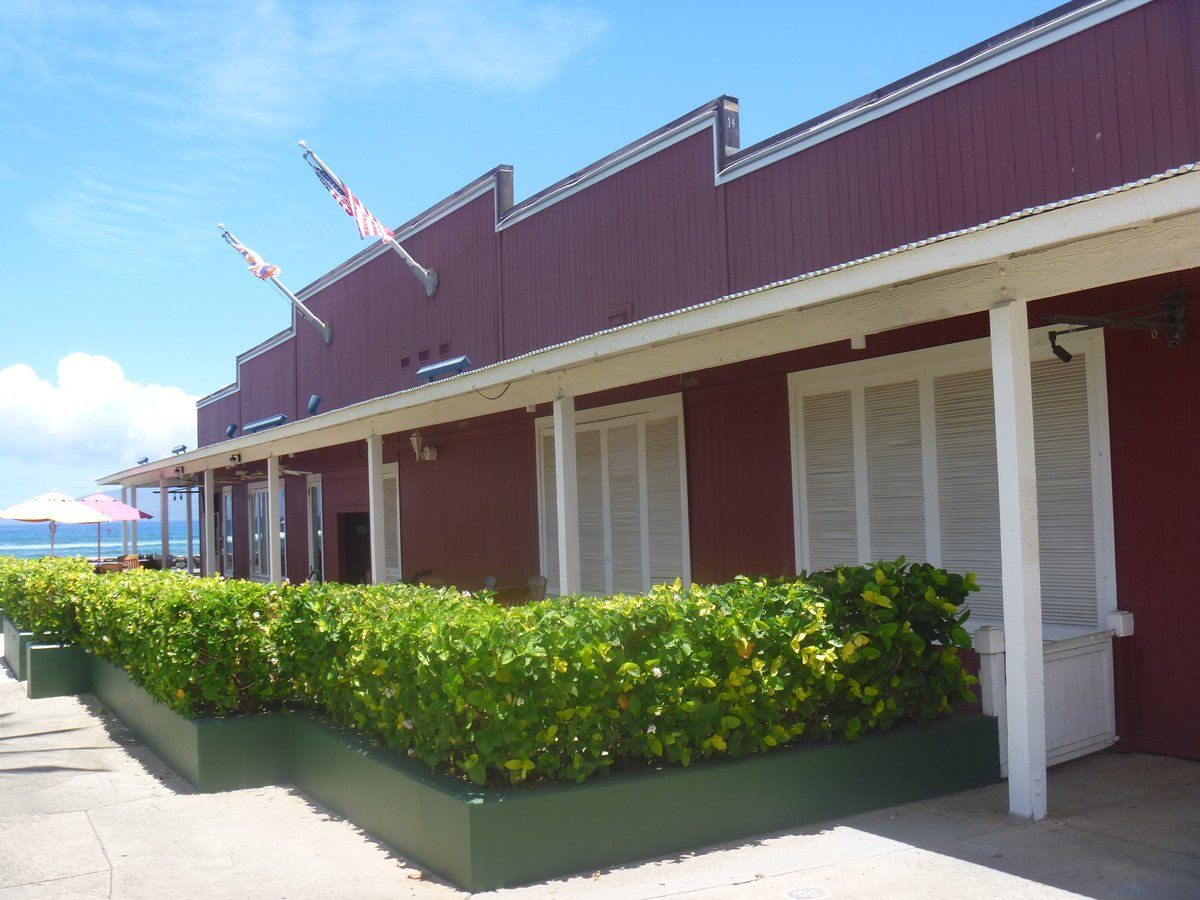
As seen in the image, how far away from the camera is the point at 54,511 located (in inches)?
734

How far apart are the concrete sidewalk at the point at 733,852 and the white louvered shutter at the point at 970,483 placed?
145 centimetres


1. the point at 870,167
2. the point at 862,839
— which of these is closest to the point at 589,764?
the point at 862,839

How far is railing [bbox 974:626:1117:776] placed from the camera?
5898 millimetres

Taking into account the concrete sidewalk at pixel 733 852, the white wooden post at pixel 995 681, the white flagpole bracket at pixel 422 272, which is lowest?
the concrete sidewalk at pixel 733 852

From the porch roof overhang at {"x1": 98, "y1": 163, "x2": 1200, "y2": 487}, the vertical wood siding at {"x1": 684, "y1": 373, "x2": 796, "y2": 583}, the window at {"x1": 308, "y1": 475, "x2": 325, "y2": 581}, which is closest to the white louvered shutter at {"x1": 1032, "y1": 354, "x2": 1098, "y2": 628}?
the porch roof overhang at {"x1": 98, "y1": 163, "x2": 1200, "y2": 487}

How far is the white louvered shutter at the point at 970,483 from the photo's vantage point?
23.7ft

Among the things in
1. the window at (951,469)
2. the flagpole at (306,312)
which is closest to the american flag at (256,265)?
the flagpole at (306,312)

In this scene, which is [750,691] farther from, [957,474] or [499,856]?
[957,474]

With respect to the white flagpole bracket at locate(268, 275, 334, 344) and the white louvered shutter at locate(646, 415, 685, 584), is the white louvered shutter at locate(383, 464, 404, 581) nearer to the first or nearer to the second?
the white flagpole bracket at locate(268, 275, 334, 344)

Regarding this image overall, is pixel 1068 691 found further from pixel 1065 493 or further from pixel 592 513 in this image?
pixel 592 513

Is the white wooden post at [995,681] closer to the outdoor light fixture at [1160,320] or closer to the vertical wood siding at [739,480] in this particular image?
the outdoor light fixture at [1160,320]

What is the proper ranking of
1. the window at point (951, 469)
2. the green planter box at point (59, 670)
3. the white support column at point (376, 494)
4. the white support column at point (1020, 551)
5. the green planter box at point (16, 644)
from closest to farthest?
1. the white support column at point (1020, 551)
2. the window at point (951, 469)
3. the green planter box at point (59, 670)
4. the white support column at point (376, 494)
5. the green planter box at point (16, 644)

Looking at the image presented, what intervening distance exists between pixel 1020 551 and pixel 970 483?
2370 millimetres

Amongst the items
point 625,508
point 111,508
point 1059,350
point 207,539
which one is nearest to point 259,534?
point 207,539
